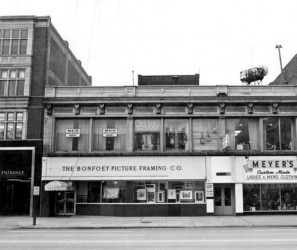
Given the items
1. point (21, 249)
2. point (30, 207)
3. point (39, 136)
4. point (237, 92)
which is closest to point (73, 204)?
point (30, 207)

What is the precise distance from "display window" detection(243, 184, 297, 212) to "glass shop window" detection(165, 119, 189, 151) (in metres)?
5.26

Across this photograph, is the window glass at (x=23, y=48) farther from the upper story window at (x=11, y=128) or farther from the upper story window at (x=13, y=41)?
the upper story window at (x=11, y=128)

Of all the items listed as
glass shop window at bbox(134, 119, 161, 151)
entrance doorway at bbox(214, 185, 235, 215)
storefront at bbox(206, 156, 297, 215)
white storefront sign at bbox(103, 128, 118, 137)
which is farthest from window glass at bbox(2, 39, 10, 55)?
entrance doorway at bbox(214, 185, 235, 215)

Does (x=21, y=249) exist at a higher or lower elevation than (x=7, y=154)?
lower

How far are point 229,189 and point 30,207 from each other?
1413 cm

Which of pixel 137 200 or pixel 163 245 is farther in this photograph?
pixel 137 200

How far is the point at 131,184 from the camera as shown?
28.4 m

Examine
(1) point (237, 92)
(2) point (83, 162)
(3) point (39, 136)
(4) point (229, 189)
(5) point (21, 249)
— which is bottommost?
(5) point (21, 249)

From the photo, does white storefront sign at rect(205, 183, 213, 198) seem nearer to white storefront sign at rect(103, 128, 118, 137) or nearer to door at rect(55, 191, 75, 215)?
white storefront sign at rect(103, 128, 118, 137)

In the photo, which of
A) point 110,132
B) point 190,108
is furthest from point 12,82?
point 190,108

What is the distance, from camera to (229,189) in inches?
1125

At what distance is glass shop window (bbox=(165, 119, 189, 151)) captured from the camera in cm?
2883

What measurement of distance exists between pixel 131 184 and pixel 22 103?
975cm

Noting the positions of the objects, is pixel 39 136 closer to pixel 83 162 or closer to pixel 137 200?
pixel 83 162
